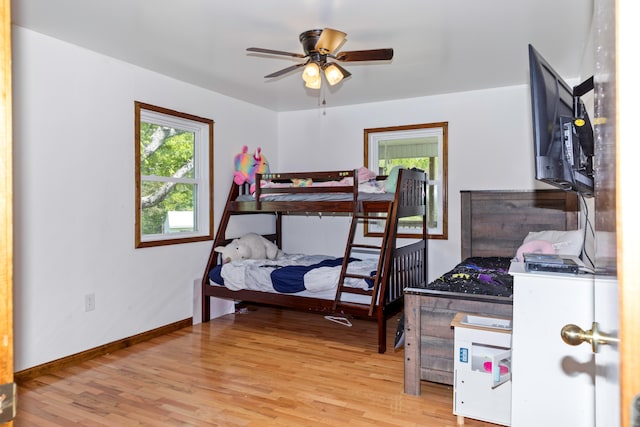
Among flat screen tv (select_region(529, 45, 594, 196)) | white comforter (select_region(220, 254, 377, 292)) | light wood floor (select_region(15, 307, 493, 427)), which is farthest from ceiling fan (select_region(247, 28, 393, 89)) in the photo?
light wood floor (select_region(15, 307, 493, 427))

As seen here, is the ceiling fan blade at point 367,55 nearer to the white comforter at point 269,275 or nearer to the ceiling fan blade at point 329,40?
the ceiling fan blade at point 329,40

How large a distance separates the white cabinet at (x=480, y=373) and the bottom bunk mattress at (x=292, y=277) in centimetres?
127

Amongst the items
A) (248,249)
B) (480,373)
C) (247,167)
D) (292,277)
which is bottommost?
(480,373)

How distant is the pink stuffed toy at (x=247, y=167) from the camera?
4.59 metres

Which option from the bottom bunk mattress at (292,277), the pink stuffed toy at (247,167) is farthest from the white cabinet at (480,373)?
the pink stuffed toy at (247,167)

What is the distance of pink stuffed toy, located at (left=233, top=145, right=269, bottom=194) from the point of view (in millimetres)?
4590

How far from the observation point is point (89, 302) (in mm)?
3268

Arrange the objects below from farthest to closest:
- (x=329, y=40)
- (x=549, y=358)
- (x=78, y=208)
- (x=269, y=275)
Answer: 1. (x=269, y=275)
2. (x=78, y=208)
3. (x=329, y=40)
4. (x=549, y=358)

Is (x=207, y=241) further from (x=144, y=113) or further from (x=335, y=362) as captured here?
(x=335, y=362)

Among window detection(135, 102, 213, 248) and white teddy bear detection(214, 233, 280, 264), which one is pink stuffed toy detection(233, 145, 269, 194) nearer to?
window detection(135, 102, 213, 248)

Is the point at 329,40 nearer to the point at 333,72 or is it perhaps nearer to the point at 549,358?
the point at 333,72

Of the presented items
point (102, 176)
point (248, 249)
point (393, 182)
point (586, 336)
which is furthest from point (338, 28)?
point (586, 336)

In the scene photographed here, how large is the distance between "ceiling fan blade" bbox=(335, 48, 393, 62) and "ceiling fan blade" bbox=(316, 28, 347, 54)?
0.34 feet

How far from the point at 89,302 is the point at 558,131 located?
329 cm
